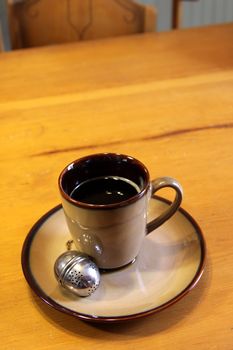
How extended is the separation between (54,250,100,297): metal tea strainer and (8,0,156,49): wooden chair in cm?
97

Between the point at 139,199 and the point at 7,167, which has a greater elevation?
the point at 139,199

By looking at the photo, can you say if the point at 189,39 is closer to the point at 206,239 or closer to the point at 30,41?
the point at 30,41

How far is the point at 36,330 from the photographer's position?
0.49 metres

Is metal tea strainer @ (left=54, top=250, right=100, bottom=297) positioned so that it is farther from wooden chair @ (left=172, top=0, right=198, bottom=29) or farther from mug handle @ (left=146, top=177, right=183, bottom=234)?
wooden chair @ (left=172, top=0, right=198, bottom=29)

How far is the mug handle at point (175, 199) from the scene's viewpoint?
538mm

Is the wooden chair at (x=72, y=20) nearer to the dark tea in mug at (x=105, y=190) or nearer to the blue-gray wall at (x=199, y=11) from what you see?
the dark tea in mug at (x=105, y=190)

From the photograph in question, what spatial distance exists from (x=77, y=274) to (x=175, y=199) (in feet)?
0.46

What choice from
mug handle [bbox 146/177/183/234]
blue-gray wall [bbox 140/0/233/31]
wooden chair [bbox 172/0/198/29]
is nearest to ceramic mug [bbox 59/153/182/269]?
mug handle [bbox 146/177/183/234]

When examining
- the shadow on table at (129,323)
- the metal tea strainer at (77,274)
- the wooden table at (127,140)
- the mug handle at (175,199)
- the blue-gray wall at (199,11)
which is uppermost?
the mug handle at (175,199)

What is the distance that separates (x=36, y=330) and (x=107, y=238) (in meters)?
0.12

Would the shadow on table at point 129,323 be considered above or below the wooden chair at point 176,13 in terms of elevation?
below

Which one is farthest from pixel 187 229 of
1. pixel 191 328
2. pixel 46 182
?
pixel 46 182

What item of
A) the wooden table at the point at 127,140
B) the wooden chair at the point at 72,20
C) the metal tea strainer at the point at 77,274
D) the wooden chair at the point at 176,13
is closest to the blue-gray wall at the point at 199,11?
the wooden chair at the point at 176,13

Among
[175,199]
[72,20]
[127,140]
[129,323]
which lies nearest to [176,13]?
[72,20]
